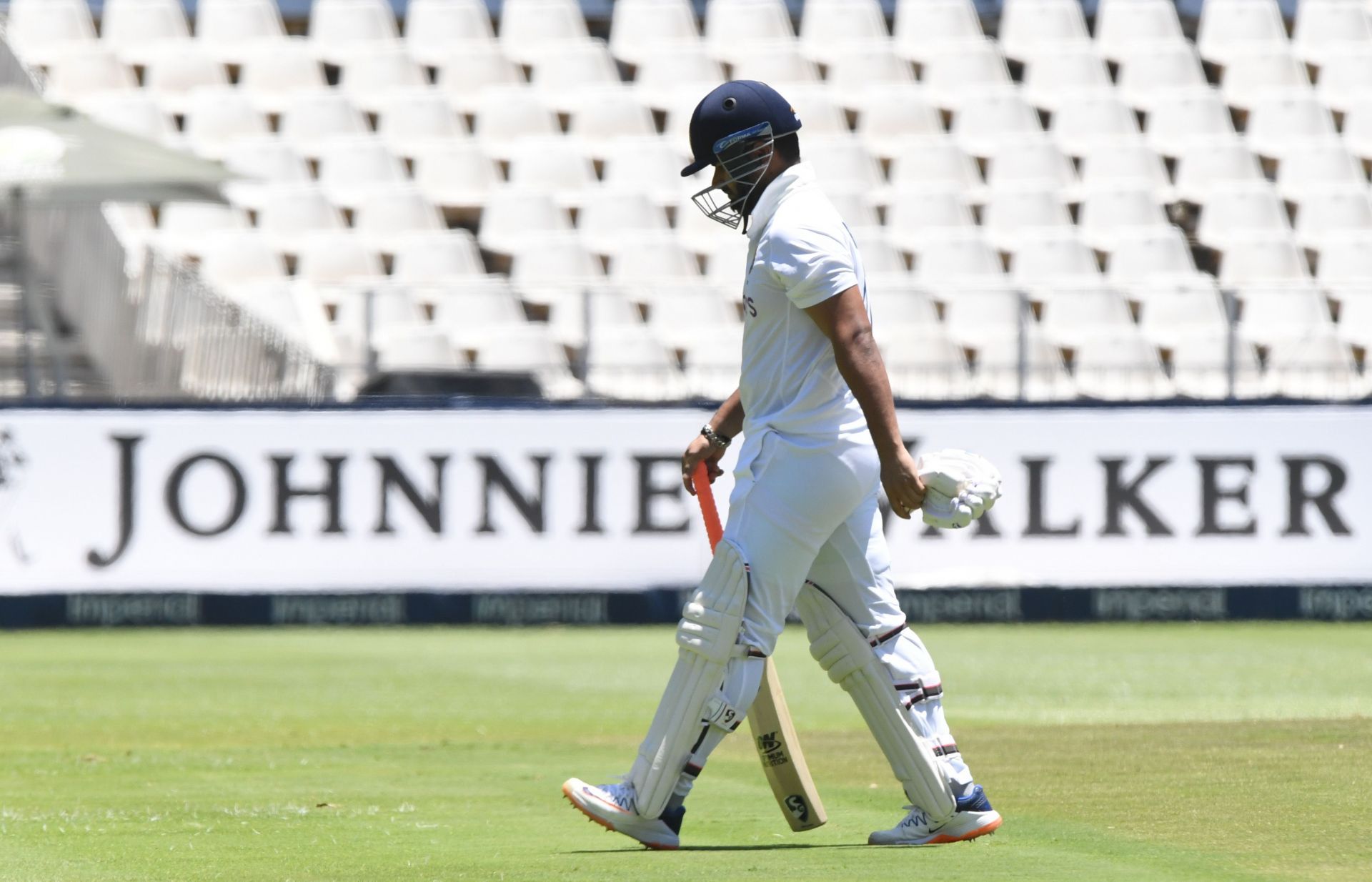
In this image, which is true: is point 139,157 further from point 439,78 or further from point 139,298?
point 439,78

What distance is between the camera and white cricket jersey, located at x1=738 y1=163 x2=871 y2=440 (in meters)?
5.36

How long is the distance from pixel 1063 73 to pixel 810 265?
22.5m

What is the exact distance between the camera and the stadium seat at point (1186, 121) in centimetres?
2639

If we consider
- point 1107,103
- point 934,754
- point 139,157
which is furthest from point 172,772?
point 1107,103

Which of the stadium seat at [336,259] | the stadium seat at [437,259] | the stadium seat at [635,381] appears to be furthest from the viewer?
the stadium seat at [336,259]

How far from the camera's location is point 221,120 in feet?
82.6

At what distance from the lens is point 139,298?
1875cm

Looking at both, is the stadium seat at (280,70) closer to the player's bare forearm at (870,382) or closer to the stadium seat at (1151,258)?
the stadium seat at (1151,258)

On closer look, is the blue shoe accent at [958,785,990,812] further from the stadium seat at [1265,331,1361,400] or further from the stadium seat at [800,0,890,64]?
the stadium seat at [800,0,890,64]

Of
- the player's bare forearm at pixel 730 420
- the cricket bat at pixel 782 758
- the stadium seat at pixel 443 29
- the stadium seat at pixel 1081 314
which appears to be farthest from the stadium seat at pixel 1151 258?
the cricket bat at pixel 782 758

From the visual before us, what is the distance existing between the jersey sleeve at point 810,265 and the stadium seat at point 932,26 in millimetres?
22081

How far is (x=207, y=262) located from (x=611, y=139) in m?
5.40

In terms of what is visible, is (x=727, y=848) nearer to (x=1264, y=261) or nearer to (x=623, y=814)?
(x=623, y=814)

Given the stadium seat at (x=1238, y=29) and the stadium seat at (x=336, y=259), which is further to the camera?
the stadium seat at (x=1238, y=29)
